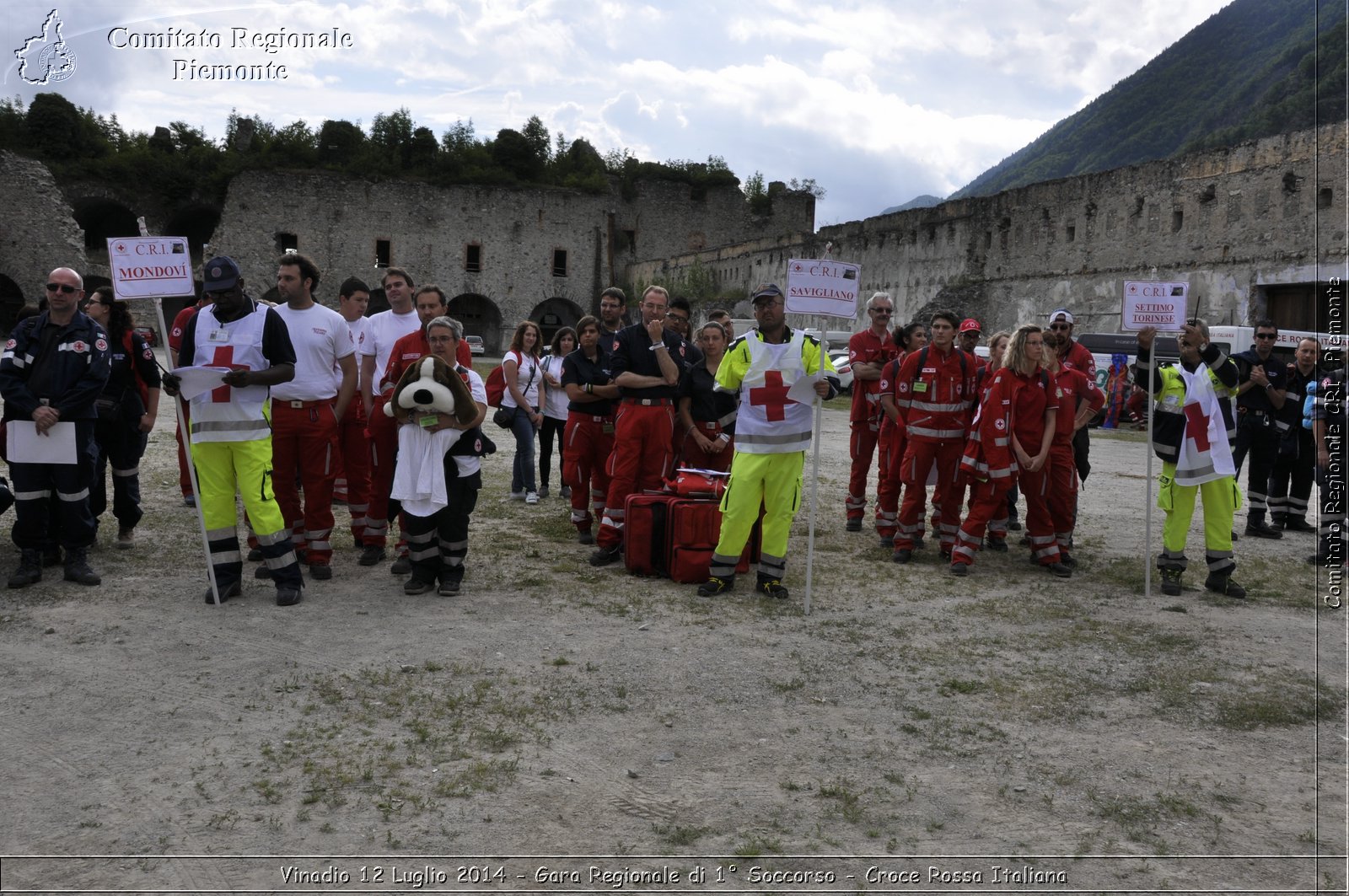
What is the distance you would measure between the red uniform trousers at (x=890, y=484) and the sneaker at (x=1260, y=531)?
139 inches

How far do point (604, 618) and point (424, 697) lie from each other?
1.47 m

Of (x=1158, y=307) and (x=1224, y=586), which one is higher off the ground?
(x=1158, y=307)

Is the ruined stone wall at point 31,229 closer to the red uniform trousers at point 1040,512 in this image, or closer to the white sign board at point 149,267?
the white sign board at point 149,267

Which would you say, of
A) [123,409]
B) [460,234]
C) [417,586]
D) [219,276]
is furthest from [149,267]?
[460,234]

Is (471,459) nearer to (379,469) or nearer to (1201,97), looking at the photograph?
(379,469)

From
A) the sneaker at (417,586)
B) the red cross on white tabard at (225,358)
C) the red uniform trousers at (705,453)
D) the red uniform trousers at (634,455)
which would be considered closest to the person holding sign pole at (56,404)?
the red cross on white tabard at (225,358)

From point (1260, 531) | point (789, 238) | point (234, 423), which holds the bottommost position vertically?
point (1260, 531)

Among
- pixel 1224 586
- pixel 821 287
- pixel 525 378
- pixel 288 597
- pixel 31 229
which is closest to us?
Answer: pixel 288 597

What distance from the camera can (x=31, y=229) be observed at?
37281 millimetres

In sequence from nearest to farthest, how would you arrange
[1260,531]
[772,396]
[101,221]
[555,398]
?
[772,396], [1260,531], [555,398], [101,221]

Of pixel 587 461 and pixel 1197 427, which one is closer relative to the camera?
pixel 1197 427

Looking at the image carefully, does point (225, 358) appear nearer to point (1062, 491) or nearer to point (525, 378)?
point (525, 378)

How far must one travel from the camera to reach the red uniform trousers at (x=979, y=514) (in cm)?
685

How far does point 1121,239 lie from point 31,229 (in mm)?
37851
